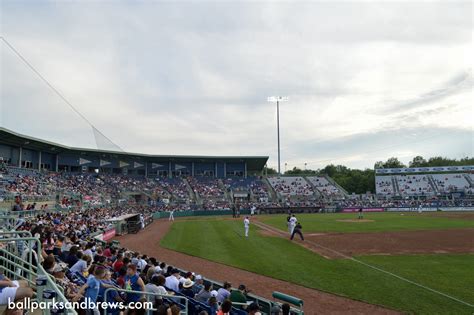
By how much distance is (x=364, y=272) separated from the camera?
49.4 ft

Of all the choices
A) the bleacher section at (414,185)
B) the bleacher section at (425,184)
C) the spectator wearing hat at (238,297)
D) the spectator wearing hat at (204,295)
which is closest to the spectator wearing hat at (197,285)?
the spectator wearing hat at (204,295)

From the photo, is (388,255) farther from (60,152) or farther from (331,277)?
(60,152)

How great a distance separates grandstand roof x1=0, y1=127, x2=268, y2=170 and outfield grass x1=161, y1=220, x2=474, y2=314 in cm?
2916

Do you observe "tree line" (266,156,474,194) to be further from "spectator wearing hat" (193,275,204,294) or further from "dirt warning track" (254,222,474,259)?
"spectator wearing hat" (193,275,204,294)

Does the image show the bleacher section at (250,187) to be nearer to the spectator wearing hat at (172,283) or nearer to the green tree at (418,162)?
the spectator wearing hat at (172,283)

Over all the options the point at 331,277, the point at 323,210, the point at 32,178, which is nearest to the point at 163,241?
the point at 331,277

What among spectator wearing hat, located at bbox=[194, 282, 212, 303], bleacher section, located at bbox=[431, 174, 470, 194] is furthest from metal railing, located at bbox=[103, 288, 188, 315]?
bleacher section, located at bbox=[431, 174, 470, 194]

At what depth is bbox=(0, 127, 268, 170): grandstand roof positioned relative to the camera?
134 feet

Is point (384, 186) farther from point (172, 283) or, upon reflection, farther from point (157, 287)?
point (157, 287)

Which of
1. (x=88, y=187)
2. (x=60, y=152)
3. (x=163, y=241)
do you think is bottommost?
(x=163, y=241)

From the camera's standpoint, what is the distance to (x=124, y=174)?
2511 inches

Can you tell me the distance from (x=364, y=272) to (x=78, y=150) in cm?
5085

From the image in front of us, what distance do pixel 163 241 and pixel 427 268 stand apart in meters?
17.2

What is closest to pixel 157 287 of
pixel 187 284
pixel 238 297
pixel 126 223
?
pixel 187 284
